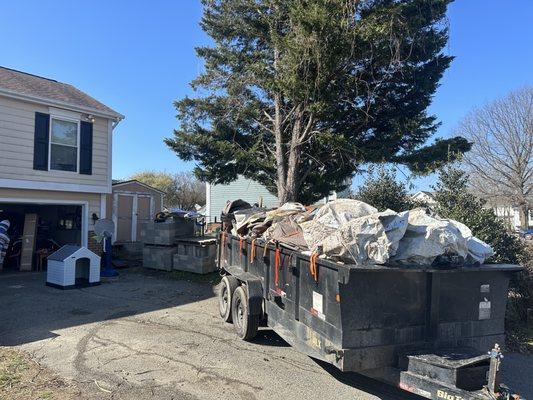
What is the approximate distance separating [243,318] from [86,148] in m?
9.95

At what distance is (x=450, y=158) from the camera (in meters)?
9.68

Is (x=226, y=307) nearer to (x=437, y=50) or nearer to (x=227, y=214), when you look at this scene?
(x=227, y=214)

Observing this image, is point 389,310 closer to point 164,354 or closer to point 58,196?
point 164,354

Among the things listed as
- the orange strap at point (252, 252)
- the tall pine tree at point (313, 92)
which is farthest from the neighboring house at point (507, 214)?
the orange strap at point (252, 252)

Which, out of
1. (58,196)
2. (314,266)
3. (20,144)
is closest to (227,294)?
(314,266)

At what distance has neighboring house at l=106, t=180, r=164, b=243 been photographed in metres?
17.5

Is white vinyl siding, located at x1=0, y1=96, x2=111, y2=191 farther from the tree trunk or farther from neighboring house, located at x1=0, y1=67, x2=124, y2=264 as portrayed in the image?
the tree trunk

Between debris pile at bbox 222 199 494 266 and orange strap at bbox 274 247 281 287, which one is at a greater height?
debris pile at bbox 222 199 494 266

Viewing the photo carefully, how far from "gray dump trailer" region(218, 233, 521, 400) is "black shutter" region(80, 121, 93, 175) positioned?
11.1 metres

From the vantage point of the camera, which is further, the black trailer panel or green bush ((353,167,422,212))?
green bush ((353,167,422,212))

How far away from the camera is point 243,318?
6.59 metres

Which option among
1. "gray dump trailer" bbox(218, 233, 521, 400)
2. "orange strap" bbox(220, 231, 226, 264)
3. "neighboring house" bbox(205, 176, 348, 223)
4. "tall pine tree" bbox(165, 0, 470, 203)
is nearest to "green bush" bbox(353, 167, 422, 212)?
"tall pine tree" bbox(165, 0, 470, 203)

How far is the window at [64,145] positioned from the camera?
13352 mm

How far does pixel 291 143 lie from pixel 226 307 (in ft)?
16.1
